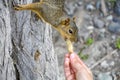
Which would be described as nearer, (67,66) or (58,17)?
(67,66)

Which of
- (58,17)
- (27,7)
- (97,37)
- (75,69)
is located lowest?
(97,37)

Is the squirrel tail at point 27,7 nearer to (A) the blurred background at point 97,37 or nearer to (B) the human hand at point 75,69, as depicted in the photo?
(B) the human hand at point 75,69

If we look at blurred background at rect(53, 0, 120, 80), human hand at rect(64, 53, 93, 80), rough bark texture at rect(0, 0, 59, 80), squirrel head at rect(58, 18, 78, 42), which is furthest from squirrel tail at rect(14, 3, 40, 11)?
blurred background at rect(53, 0, 120, 80)

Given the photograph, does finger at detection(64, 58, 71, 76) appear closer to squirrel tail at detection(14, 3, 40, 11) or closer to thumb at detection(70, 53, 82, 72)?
thumb at detection(70, 53, 82, 72)

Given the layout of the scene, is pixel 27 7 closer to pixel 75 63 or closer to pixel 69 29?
pixel 75 63

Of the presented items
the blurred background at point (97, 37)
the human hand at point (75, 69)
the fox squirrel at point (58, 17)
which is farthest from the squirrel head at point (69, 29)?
the blurred background at point (97, 37)

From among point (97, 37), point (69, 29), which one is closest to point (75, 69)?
point (69, 29)

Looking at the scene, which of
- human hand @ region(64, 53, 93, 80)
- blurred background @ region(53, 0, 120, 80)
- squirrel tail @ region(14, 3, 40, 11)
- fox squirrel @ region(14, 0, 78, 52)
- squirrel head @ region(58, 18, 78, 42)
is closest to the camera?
squirrel tail @ region(14, 3, 40, 11)
